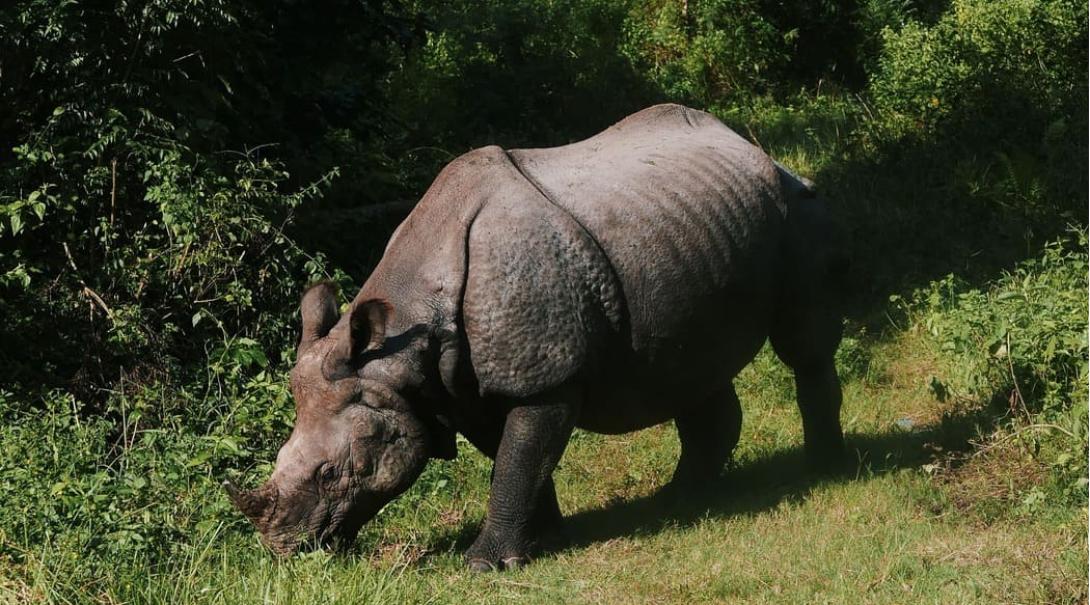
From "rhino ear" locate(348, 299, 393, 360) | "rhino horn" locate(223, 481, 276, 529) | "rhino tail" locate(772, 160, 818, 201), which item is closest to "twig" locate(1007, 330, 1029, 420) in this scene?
"rhino tail" locate(772, 160, 818, 201)

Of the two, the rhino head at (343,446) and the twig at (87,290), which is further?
the twig at (87,290)

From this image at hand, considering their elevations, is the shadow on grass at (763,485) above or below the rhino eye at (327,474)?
below

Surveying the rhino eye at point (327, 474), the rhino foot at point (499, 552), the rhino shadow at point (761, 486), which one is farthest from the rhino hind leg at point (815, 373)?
the rhino eye at point (327, 474)

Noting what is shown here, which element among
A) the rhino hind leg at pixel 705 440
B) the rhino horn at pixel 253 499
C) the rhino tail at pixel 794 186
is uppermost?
the rhino tail at pixel 794 186

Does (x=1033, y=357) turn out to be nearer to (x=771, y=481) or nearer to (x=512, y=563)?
(x=771, y=481)

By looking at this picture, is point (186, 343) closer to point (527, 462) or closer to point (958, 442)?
point (527, 462)

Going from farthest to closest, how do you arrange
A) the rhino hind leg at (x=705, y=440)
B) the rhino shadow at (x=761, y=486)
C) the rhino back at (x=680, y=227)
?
the rhino hind leg at (x=705, y=440) < the rhino shadow at (x=761, y=486) < the rhino back at (x=680, y=227)

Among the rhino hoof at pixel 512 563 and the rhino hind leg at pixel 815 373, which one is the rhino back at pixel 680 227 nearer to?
the rhino hind leg at pixel 815 373

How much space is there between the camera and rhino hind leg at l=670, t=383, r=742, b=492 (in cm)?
802

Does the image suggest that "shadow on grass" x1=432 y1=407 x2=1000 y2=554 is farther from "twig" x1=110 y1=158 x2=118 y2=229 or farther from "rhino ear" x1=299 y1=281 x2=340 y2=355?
"twig" x1=110 y1=158 x2=118 y2=229

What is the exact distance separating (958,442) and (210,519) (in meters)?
4.16

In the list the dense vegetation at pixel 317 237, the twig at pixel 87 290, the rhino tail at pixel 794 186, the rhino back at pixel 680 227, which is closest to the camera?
the rhino back at pixel 680 227

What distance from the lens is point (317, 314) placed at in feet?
22.3

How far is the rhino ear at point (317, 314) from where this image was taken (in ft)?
22.3
